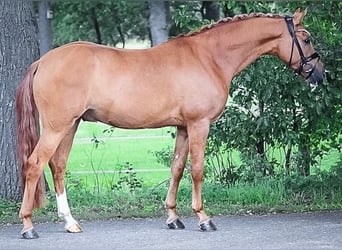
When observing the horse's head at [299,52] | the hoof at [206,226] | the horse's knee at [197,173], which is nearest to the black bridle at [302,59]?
the horse's head at [299,52]

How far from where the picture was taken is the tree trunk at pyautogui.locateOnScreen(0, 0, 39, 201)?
949 centimetres

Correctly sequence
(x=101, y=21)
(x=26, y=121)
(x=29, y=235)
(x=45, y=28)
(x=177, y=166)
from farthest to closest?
(x=101, y=21) → (x=45, y=28) → (x=177, y=166) → (x=26, y=121) → (x=29, y=235)

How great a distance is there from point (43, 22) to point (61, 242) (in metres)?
22.1

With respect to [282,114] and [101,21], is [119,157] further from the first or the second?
[101,21]

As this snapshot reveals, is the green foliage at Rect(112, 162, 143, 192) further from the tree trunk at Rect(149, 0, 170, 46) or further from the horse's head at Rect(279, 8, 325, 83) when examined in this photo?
the tree trunk at Rect(149, 0, 170, 46)

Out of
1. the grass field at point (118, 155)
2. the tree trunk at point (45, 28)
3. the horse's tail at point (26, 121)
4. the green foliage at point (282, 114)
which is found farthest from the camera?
the tree trunk at point (45, 28)

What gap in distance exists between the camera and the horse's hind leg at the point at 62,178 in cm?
813

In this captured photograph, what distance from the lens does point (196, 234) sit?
26.3 ft

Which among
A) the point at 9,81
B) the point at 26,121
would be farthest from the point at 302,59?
the point at 9,81

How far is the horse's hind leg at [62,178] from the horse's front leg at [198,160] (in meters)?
1.14

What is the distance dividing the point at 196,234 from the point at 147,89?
148 cm

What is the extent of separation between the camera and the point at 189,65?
8.20 m

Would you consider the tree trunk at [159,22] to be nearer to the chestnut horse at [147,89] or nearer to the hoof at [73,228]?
the chestnut horse at [147,89]

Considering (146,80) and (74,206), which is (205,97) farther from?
(74,206)
